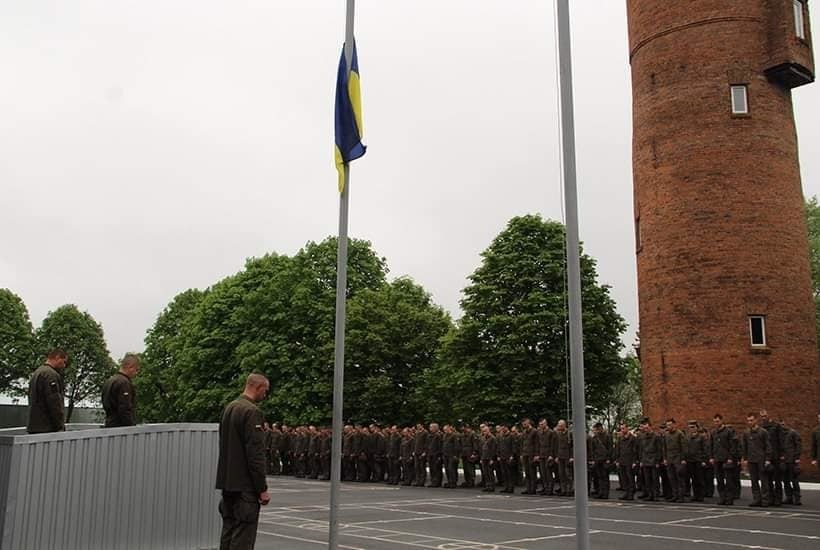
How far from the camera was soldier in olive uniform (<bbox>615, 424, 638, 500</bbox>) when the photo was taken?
22188 mm

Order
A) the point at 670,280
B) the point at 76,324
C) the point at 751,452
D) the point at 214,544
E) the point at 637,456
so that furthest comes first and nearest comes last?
the point at 76,324
the point at 670,280
the point at 637,456
the point at 751,452
the point at 214,544

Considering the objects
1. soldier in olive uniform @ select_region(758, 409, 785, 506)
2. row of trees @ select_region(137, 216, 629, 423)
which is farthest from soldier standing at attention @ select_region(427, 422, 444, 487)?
soldier in olive uniform @ select_region(758, 409, 785, 506)

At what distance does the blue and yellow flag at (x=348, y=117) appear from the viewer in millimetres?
9477

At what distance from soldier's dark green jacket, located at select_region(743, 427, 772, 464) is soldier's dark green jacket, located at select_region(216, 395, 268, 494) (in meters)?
15.3

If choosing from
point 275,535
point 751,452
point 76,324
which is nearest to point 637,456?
point 751,452

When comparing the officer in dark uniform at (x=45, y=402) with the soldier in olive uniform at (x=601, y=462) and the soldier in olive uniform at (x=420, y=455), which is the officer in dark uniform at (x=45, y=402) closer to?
the soldier in olive uniform at (x=601, y=462)

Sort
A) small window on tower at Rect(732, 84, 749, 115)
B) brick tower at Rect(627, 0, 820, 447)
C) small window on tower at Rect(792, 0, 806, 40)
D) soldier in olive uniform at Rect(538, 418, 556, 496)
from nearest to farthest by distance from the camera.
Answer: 1. soldier in olive uniform at Rect(538, 418, 556, 496)
2. brick tower at Rect(627, 0, 820, 447)
3. small window on tower at Rect(732, 84, 749, 115)
4. small window on tower at Rect(792, 0, 806, 40)

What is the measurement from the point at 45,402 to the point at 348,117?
190 inches

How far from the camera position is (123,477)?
30.7 ft

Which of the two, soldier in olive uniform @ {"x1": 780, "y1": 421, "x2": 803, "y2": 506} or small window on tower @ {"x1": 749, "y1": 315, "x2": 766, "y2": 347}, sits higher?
small window on tower @ {"x1": 749, "y1": 315, "x2": 766, "y2": 347}

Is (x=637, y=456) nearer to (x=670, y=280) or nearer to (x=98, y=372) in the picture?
(x=670, y=280)

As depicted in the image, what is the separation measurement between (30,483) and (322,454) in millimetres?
24727

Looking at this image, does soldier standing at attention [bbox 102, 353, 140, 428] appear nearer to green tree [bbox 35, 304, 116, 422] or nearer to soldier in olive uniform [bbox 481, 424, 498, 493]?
soldier in olive uniform [bbox 481, 424, 498, 493]

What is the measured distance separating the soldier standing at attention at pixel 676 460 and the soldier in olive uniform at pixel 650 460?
332 millimetres
